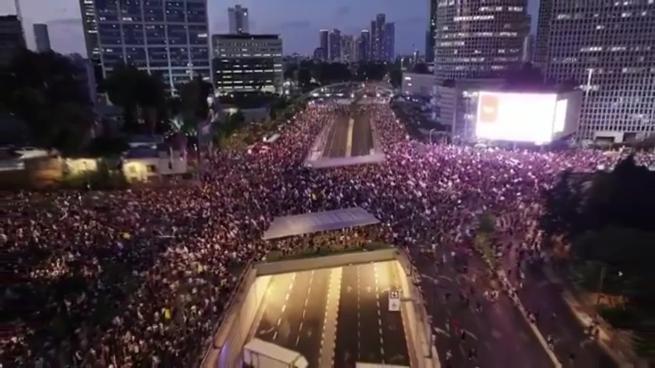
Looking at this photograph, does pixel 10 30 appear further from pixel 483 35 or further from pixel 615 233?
pixel 615 233

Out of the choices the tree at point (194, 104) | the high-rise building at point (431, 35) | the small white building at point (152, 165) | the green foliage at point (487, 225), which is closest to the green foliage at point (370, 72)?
the high-rise building at point (431, 35)

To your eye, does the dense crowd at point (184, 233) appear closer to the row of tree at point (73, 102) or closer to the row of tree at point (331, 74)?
the row of tree at point (73, 102)

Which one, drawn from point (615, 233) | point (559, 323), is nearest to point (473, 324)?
point (559, 323)

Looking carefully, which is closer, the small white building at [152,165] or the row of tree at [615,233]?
the row of tree at [615,233]

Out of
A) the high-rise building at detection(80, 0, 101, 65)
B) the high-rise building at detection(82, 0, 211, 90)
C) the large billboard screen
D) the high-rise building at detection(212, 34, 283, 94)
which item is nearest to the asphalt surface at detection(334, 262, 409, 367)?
the large billboard screen

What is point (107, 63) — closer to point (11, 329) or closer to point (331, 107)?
point (331, 107)

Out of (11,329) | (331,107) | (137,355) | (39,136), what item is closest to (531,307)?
(137,355)
